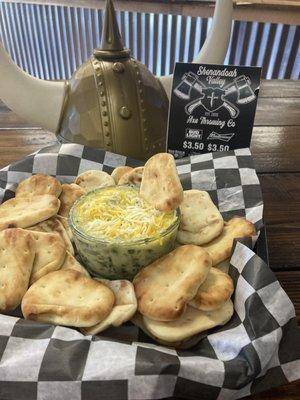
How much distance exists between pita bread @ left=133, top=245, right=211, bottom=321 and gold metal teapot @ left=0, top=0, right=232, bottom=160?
1.34 ft

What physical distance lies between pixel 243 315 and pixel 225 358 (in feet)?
0.25

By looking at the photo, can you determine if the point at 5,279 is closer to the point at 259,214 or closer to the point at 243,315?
the point at 243,315

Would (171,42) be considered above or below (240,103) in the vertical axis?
below

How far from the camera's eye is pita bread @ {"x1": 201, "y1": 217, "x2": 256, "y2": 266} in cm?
71

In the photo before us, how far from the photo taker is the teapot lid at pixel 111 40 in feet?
3.12

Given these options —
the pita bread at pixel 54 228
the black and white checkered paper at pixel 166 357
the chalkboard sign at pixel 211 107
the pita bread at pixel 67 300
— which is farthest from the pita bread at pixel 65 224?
the chalkboard sign at pixel 211 107

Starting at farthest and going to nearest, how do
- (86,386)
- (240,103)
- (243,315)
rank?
1. (240,103)
2. (243,315)
3. (86,386)

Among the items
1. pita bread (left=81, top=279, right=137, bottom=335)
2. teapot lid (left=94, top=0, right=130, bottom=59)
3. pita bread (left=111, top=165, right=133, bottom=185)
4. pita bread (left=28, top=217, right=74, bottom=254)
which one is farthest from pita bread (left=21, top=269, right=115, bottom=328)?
teapot lid (left=94, top=0, right=130, bottom=59)

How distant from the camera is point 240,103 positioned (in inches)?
36.3

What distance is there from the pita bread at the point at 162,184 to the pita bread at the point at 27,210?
0.20 m

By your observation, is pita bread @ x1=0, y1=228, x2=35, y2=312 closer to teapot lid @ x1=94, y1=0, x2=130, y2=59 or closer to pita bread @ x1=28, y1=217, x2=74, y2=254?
pita bread @ x1=28, y1=217, x2=74, y2=254

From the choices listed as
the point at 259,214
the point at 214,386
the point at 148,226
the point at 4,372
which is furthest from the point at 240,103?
the point at 4,372

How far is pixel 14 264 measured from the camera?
2.19 ft

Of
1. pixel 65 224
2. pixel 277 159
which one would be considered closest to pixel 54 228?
pixel 65 224
